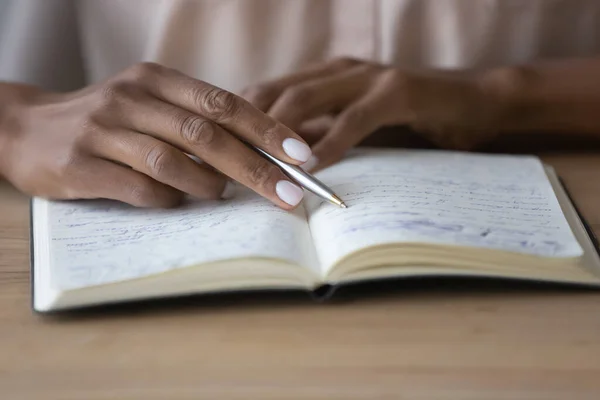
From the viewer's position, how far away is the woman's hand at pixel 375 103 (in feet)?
2.96

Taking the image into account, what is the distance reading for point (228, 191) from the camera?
0.80 m

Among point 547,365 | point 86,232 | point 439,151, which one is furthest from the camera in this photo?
point 439,151

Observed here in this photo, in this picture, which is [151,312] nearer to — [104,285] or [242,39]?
[104,285]

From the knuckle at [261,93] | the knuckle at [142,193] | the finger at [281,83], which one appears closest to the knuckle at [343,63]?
the finger at [281,83]

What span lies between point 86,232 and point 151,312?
0.13m

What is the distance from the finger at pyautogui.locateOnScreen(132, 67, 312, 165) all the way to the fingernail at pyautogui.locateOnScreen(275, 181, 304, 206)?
30 millimetres

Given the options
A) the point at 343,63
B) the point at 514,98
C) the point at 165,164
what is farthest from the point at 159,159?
the point at 514,98

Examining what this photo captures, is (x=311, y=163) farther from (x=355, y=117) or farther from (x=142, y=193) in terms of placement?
(x=142, y=193)

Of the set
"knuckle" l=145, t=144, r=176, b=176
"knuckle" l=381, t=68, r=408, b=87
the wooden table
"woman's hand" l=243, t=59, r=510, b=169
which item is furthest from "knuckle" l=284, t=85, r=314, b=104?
the wooden table

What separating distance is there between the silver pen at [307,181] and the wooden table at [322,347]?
108 mm

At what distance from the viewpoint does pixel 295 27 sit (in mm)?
1125

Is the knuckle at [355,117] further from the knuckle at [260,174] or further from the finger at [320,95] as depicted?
the knuckle at [260,174]

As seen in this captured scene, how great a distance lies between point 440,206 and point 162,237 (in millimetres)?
253

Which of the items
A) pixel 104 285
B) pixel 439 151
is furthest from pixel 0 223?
pixel 439 151
